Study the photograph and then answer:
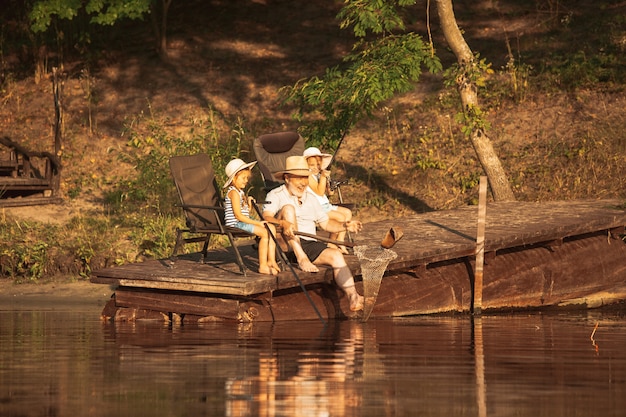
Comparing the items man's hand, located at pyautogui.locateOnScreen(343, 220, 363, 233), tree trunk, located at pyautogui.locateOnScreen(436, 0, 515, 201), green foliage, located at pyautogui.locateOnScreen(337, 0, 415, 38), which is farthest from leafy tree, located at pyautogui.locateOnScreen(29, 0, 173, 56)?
man's hand, located at pyautogui.locateOnScreen(343, 220, 363, 233)

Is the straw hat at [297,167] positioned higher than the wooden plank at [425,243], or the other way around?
the straw hat at [297,167]

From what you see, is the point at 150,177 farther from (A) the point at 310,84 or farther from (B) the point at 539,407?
(B) the point at 539,407

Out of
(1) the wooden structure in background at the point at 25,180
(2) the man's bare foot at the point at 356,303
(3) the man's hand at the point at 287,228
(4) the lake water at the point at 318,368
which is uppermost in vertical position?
(1) the wooden structure in background at the point at 25,180

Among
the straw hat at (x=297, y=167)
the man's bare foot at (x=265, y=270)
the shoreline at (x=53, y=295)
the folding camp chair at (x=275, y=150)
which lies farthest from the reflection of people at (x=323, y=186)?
the shoreline at (x=53, y=295)

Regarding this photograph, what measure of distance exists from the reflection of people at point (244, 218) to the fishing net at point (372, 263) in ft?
2.69

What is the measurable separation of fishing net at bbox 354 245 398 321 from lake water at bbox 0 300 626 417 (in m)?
0.39

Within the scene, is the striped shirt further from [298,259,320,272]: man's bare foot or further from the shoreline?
the shoreline

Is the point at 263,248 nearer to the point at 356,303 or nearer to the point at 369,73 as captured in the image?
the point at 356,303

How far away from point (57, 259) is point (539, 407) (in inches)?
436

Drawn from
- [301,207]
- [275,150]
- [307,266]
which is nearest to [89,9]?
[275,150]

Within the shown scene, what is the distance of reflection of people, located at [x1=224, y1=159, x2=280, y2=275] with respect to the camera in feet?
48.7

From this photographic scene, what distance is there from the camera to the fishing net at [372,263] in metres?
15.0

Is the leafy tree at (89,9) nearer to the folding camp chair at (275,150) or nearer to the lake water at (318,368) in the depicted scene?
the folding camp chair at (275,150)

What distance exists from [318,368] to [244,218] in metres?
3.70
